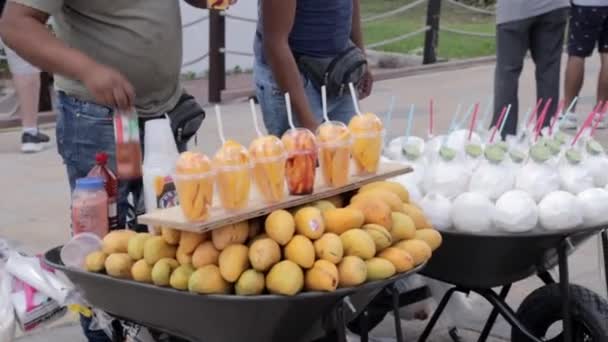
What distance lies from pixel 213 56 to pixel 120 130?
23.3 feet

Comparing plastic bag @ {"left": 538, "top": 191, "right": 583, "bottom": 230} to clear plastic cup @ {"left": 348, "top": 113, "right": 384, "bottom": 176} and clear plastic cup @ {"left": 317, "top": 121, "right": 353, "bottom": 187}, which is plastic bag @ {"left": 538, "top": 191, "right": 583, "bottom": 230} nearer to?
clear plastic cup @ {"left": 348, "top": 113, "right": 384, "bottom": 176}

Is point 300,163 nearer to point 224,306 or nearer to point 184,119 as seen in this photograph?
point 224,306

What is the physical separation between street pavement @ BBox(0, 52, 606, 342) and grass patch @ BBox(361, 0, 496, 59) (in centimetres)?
176

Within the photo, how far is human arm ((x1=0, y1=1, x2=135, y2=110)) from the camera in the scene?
2.46 metres

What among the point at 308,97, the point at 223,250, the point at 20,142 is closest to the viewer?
the point at 223,250

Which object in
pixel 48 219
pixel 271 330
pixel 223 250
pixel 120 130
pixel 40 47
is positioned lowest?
pixel 48 219

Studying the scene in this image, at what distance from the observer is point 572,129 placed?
278 inches

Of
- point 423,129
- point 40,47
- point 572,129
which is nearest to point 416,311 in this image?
point 40,47

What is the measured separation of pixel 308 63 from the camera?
3.43 meters

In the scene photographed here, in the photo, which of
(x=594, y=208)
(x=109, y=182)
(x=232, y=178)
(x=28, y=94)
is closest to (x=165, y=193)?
(x=109, y=182)

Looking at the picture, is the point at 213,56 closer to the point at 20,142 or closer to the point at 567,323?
the point at 20,142

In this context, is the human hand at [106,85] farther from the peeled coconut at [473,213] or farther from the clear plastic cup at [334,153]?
the peeled coconut at [473,213]

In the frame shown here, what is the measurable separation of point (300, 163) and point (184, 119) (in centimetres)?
73

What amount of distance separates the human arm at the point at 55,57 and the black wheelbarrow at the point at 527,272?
1086 millimetres
